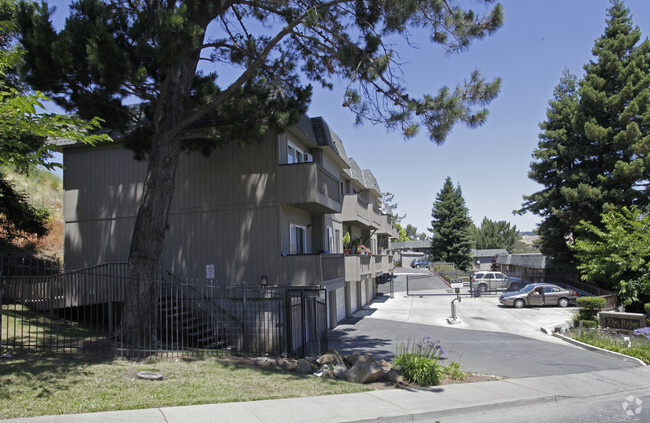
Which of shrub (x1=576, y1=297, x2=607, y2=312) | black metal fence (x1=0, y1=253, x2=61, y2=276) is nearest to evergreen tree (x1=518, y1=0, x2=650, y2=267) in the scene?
shrub (x1=576, y1=297, x2=607, y2=312)

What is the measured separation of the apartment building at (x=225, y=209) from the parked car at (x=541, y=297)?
14.4 meters

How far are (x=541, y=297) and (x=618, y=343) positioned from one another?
14391 millimetres

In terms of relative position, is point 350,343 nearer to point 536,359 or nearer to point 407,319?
point 536,359

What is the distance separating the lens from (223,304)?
615 inches

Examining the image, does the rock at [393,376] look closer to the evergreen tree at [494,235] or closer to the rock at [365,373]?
the rock at [365,373]

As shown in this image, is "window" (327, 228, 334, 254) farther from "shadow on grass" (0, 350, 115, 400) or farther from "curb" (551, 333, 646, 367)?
"shadow on grass" (0, 350, 115, 400)

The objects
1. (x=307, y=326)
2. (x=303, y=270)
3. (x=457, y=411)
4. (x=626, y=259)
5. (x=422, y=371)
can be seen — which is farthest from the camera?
(x=626, y=259)

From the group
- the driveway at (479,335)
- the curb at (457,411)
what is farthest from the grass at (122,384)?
the driveway at (479,335)

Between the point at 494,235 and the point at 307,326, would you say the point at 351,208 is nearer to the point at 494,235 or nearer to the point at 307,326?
the point at 307,326

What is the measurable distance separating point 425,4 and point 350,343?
11083mm

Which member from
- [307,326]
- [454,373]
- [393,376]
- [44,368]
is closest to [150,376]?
[44,368]

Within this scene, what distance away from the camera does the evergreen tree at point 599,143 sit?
→ 28844mm

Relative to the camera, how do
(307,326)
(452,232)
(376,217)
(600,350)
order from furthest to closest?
(452,232), (376,217), (600,350), (307,326)

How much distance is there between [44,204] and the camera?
98.4 ft
